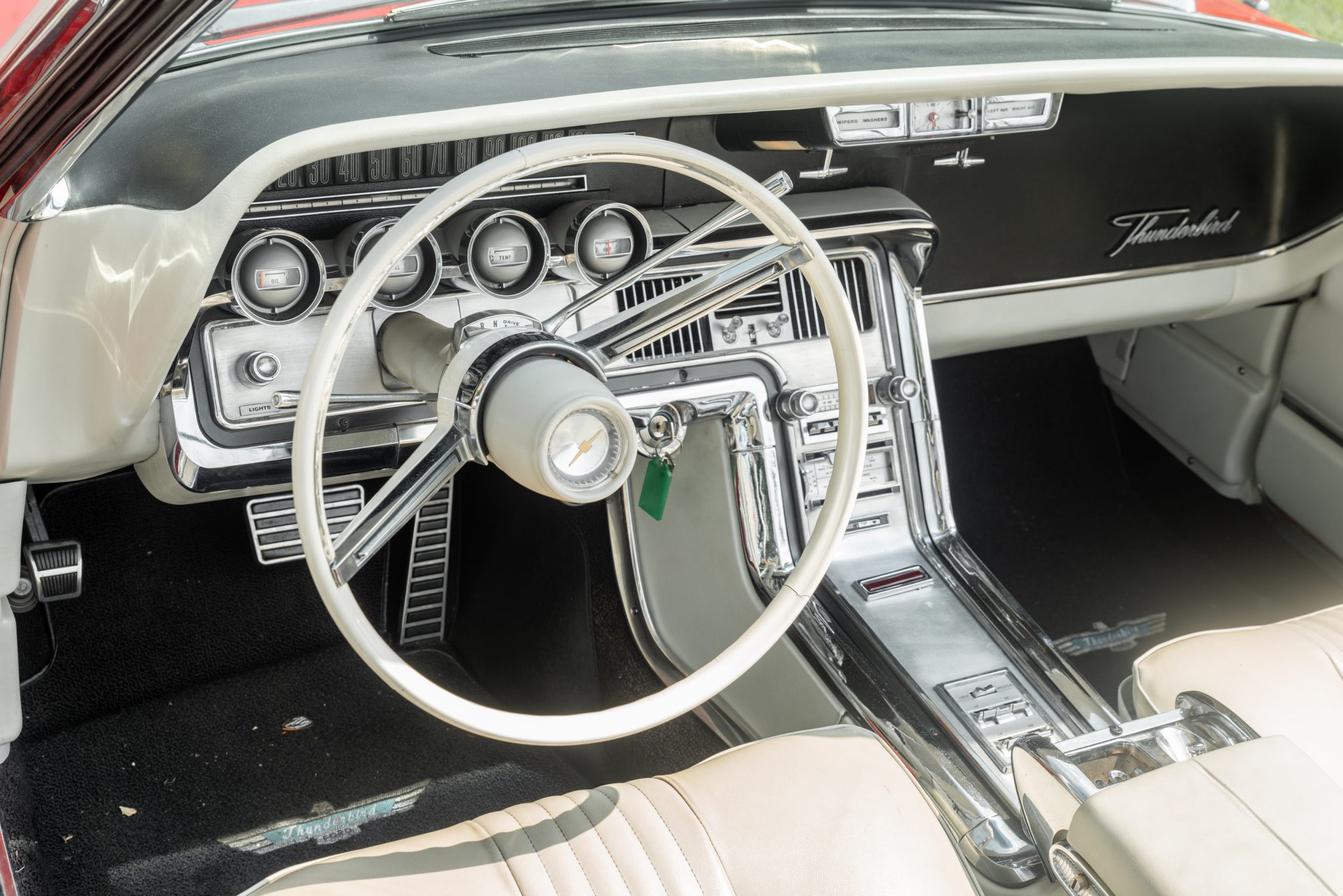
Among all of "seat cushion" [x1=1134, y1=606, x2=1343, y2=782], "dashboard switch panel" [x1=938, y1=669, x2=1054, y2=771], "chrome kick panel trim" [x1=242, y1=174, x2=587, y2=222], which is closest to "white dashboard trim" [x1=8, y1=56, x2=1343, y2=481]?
"chrome kick panel trim" [x1=242, y1=174, x2=587, y2=222]

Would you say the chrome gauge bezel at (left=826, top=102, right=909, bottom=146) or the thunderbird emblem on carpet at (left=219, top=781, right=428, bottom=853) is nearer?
the chrome gauge bezel at (left=826, top=102, right=909, bottom=146)

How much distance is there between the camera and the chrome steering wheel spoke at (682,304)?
1050mm

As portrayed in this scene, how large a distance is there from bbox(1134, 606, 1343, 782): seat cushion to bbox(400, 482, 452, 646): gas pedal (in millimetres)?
1247

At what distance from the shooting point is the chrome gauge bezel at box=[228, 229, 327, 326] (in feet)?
4.05

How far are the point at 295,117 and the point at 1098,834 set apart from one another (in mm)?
987

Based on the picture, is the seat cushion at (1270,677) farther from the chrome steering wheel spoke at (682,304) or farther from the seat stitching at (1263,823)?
the chrome steering wheel spoke at (682,304)

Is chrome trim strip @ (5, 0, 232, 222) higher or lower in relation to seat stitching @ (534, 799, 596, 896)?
higher

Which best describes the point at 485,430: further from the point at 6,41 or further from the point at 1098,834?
the point at 1098,834

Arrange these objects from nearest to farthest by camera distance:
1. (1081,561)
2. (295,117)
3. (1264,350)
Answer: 1. (295,117)
2. (1264,350)
3. (1081,561)

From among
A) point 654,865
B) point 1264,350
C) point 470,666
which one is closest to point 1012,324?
point 1264,350

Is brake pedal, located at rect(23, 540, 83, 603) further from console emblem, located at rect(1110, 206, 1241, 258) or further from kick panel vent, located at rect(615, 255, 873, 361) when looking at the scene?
console emblem, located at rect(1110, 206, 1241, 258)

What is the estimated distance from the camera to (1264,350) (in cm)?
230

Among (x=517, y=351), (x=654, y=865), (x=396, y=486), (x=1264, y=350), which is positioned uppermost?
(x=517, y=351)

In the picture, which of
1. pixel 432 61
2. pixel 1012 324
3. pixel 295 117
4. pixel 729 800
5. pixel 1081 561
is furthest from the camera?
pixel 1081 561
